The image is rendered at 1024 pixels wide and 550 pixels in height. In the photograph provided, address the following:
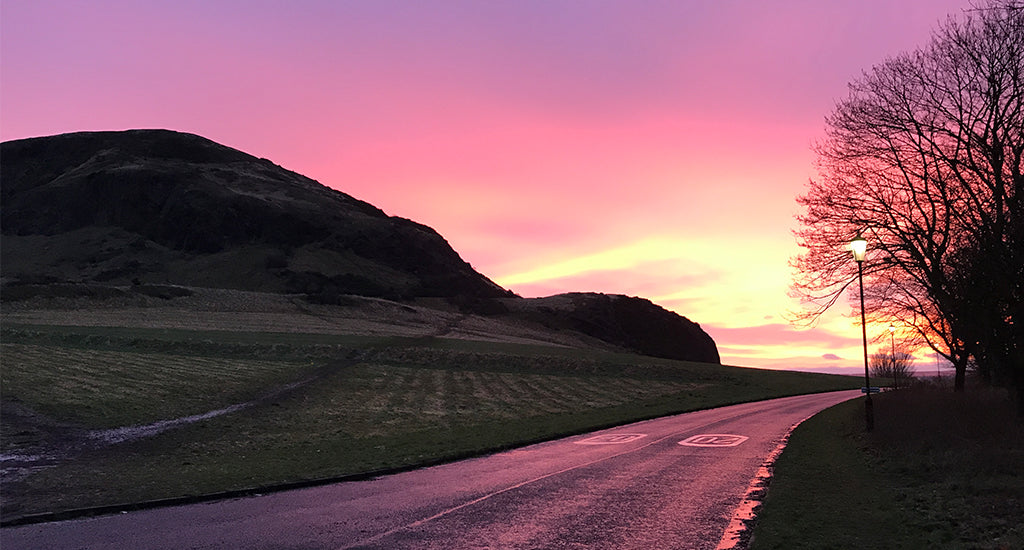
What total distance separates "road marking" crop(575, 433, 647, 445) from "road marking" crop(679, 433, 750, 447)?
2057 mm

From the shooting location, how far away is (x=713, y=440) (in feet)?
78.1

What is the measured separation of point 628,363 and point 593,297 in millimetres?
95742

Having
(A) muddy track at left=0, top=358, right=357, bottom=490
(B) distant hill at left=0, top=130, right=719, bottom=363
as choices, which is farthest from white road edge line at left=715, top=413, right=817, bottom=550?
(B) distant hill at left=0, top=130, right=719, bottom=363

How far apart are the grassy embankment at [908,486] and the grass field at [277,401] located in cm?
984

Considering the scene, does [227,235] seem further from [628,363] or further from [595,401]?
[595,401]

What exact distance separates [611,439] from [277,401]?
55.9 ft

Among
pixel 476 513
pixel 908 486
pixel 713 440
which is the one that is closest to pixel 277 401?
pixel 713 440

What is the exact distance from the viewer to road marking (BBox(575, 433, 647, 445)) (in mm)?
23623

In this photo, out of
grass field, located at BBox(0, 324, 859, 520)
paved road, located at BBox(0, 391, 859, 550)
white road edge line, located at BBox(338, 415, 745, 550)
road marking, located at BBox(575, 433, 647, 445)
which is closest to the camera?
white road edge line, located at BBox(338, 415, 745, 550)

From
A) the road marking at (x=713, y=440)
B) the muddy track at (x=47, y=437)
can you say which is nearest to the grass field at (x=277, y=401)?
the muddy track at (x=47, y=437)

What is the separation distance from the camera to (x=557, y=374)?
2237 inches

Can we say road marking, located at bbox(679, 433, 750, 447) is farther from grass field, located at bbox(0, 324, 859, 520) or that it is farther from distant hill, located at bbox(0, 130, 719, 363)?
distant hill, located at bbox(0, 130, 719, 363)

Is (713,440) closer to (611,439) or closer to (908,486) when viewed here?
(611,439)

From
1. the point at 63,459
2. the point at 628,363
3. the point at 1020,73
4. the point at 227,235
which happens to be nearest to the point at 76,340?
the point at 63,459
